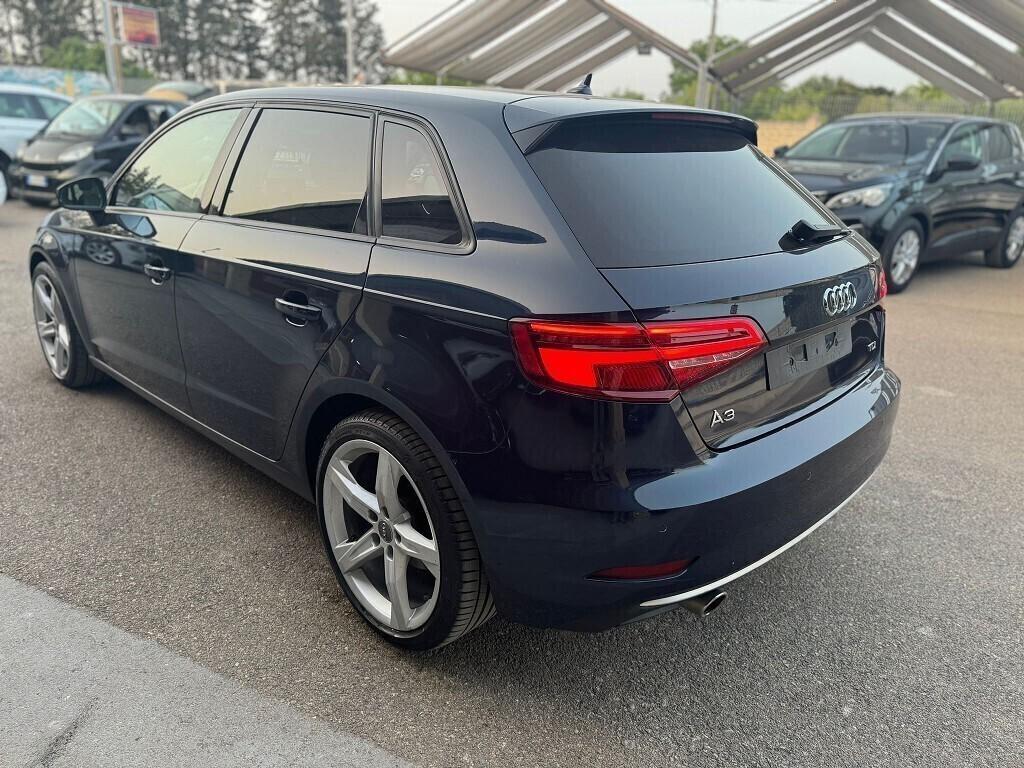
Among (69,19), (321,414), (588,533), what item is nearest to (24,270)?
(321,414)

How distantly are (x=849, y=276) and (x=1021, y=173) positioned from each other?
8731 millimetres

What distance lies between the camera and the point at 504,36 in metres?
21.0

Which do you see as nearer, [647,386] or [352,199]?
[647,386]

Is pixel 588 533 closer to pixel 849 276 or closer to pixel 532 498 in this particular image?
pixel 532 498

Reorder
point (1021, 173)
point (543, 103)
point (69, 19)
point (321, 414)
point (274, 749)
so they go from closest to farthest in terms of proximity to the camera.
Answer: point (274, 749) < point (543, 103) < point (321, 414) < point (1021, 173) < point (69, 19)

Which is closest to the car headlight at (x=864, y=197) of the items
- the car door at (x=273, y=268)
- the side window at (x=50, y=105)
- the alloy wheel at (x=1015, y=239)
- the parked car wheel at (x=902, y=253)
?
the parked car wheel at (x=902, y=253)

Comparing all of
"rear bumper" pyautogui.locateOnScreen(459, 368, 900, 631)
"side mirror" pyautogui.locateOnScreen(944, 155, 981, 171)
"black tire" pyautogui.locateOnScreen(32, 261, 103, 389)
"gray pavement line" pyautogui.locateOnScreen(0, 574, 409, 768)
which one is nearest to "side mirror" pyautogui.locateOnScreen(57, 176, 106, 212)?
"black tire" pyautogui.locateOnScreen(32, 261, 103, 389)

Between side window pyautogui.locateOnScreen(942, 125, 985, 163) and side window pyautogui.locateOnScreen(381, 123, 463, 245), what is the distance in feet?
24.8

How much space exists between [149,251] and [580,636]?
238 cm

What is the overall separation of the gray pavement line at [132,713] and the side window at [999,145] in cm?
956

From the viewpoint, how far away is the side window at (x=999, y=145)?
357 inches

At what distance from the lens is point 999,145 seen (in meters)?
9.26

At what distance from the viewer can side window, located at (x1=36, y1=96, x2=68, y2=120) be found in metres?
13.6

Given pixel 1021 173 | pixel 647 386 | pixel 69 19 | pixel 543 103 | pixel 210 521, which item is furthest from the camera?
pixel 69 19
